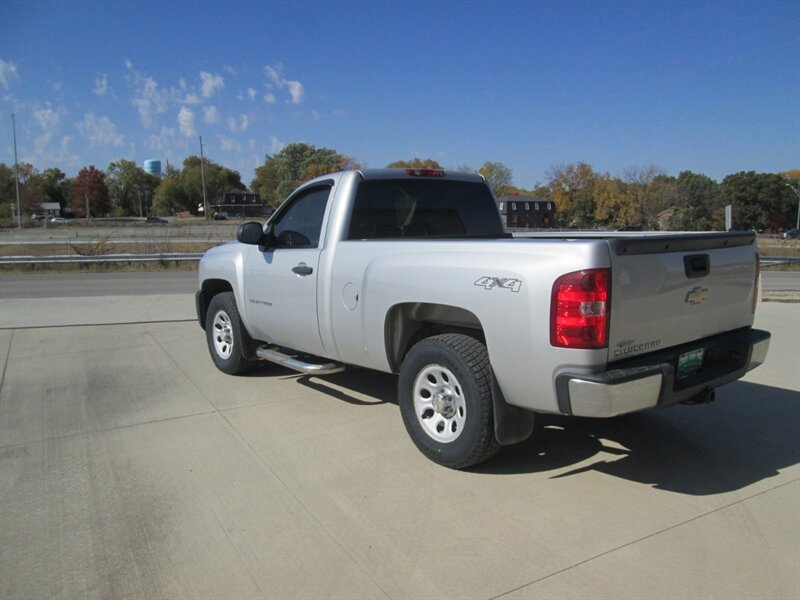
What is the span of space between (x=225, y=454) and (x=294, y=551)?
144cm

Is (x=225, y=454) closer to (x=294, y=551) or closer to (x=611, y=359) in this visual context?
(x=294, y=551)

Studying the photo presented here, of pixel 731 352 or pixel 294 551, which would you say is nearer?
pixel 294 551

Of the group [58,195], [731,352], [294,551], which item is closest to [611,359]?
[731,352]

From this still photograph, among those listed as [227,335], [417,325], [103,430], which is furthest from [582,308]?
[227,335]

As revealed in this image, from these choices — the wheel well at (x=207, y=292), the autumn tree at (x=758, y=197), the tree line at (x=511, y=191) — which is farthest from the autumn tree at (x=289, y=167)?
the wheel well at (x=207, y=292)

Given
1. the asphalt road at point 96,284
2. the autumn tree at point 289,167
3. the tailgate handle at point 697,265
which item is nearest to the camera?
the tailgate handle at point 697,265

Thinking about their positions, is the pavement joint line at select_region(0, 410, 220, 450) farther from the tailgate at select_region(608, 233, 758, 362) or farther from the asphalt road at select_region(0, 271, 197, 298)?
the asphalt road at select_region(0, 271, 197, 298)

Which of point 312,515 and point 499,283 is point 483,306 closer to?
point 499,283

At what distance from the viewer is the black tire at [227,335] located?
20.3ft

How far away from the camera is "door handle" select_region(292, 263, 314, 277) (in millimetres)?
4990

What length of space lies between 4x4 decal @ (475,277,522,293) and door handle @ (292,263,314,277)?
1819 millimetres

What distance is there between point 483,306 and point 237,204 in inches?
4722

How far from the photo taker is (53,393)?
19.3 ft

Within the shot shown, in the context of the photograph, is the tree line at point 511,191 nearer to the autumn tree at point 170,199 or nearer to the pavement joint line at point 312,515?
the autumn tree at point 170,199
